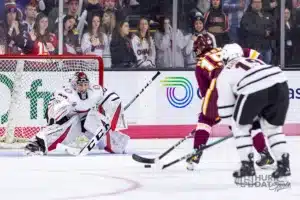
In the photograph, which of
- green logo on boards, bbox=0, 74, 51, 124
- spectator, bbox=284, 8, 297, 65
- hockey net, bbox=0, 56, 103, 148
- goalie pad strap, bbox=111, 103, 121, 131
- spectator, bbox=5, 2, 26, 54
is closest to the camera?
goalie pad strap, bbox=111, 103, 121, 131

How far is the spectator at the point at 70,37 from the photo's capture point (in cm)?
1040

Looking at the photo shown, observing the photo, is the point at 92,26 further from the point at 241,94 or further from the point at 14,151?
the point at 241,94

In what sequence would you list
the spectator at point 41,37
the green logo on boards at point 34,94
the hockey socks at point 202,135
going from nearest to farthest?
the hockey socks at point 202,135 → the green logo on boards at point 34,94 → the spectator at point 41,37

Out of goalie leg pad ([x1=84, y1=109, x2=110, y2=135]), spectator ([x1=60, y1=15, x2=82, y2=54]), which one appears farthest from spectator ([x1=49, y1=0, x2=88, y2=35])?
goalie leg pad ([x1=84, y1=109, x2=110, y2=135])

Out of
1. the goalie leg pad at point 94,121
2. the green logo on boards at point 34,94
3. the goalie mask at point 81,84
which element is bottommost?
the goalie leg pad at point 94,121

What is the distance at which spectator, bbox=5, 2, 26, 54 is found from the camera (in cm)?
1015

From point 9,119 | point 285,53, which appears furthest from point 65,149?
point 285,53

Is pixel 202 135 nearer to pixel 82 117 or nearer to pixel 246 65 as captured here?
pixel 246 65

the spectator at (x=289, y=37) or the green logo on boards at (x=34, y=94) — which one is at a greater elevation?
the spectator at (x=289, y=37)

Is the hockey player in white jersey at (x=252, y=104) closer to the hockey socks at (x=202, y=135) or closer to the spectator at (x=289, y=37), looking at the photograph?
the hockey socks at (x=202, y=135)

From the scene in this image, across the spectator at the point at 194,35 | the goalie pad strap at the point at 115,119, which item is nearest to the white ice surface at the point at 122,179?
the goalie pad strap at the point at 115,119

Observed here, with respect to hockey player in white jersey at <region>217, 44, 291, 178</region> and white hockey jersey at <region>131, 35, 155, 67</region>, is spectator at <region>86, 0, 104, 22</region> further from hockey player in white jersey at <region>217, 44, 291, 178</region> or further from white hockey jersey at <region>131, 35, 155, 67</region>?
hockey player in white jersey at <region>217, 44, 291, 178</region>

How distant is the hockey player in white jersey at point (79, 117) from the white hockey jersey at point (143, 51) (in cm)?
189

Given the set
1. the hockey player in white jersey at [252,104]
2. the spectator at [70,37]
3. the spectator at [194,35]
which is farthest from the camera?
the spectator at [194,35]
